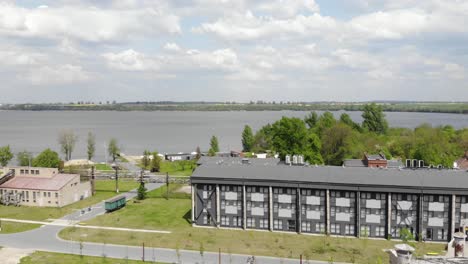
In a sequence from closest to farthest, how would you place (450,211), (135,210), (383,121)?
(450,211) → (135,210) → (383,121)

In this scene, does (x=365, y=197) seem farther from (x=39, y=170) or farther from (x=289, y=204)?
(x=39, y=170)

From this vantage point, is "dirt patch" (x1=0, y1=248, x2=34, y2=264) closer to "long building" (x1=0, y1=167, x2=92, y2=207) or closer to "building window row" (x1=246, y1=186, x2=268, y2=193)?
"long building" (x1=0, y1=167, x2=92, y2=207)

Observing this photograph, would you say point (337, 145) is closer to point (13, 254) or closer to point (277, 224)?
point (277, 224)

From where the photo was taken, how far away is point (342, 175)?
2420 inches

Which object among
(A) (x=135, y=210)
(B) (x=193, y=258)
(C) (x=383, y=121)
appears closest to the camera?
(B) (x=193, y=258)

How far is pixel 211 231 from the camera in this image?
62406mm

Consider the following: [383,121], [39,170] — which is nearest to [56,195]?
[39,170]

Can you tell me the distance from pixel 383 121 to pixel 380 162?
88.4m

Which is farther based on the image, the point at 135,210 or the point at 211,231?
the point at 135,210

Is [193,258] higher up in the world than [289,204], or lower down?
lower down

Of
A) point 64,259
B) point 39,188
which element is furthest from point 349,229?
point 39,188

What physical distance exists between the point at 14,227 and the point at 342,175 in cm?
4906

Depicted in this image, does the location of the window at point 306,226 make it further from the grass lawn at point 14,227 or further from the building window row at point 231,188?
the grass lawn at point 14,227

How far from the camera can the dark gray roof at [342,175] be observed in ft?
190
